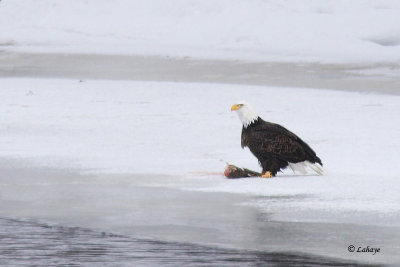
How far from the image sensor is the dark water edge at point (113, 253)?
7.80 metres

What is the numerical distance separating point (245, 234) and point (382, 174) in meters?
3.19

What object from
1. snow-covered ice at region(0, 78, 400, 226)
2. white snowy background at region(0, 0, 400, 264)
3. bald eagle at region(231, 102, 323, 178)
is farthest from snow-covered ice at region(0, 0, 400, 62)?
bald eagle at region(231, 102, 323, 178)

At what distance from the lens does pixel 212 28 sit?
32.0 meters

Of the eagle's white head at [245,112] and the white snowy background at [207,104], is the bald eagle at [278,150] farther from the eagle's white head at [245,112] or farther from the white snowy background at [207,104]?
the white snowy background at [207,104]

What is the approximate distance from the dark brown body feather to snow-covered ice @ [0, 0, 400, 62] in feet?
51.5

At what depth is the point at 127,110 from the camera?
18.3 meters

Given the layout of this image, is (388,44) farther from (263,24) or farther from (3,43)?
(3,43)

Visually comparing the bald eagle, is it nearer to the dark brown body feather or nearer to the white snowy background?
the dark brown body feather

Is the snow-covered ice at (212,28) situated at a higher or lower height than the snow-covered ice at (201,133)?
higher

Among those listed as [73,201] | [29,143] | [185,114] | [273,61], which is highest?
[273,61]

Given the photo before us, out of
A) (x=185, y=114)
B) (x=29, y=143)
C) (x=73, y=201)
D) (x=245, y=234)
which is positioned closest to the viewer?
(x=245, y=234)

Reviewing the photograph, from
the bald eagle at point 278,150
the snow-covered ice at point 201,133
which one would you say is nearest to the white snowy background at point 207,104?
the snow-covered ice at point 201,133

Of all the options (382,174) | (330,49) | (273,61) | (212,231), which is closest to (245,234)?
(212,231)

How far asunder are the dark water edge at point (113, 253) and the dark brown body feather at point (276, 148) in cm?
302
